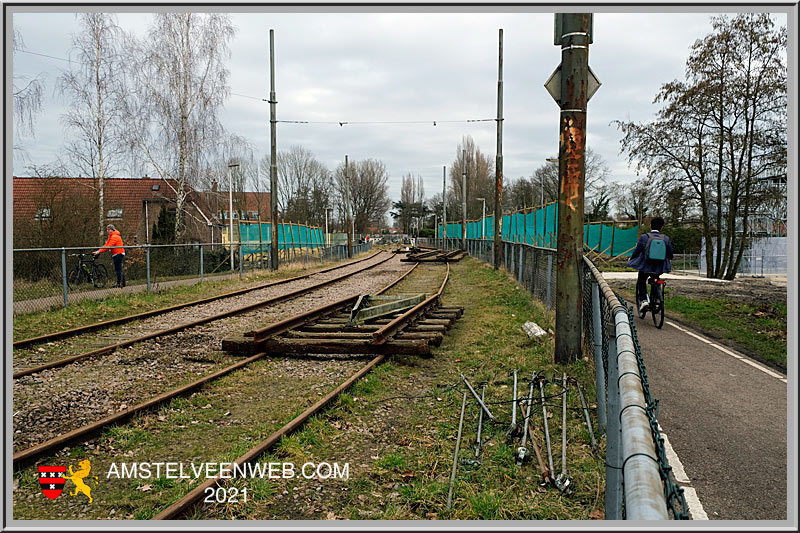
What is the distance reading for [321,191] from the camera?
87.2m

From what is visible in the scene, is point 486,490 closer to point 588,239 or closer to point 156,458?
point 156,458

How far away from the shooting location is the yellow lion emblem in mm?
4173

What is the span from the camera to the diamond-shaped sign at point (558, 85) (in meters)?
7.11

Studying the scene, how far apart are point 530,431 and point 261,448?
2252 mm

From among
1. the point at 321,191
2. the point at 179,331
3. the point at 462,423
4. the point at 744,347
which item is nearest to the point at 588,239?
the point at 744,347

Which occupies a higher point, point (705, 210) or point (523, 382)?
point (705, 210)

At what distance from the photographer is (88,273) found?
50.2 ft

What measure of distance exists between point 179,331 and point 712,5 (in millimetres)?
9412

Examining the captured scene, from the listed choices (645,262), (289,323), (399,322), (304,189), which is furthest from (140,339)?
(304,189)

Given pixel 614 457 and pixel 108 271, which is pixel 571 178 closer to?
pixel 614 457

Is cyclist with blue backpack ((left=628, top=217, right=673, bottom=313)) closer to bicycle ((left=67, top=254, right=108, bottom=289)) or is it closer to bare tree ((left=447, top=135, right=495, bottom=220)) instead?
bicycle ((left=67, top=254, right=108, bottom=289))

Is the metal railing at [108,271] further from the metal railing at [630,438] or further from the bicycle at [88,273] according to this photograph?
the metal railing at [630,438]

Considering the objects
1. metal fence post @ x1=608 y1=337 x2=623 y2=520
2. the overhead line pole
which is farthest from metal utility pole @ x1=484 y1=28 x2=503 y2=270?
metal fence post @ x1=608 y1=337 x2=623 y2=520

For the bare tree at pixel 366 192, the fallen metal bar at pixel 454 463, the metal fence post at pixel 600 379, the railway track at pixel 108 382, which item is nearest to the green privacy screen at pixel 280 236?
the railway track at pixel 108 382
